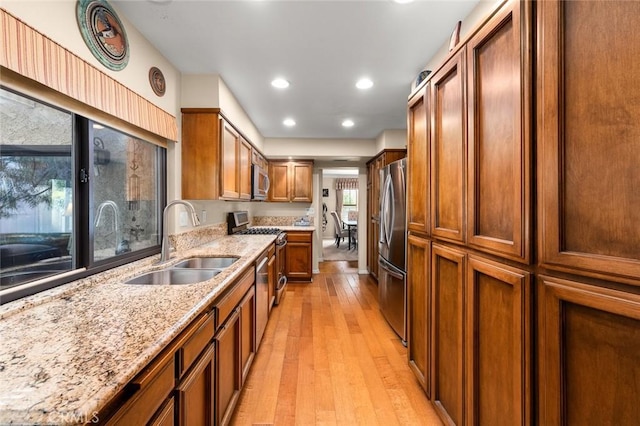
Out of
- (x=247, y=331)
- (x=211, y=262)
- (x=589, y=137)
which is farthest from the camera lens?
(x=211, y=262)

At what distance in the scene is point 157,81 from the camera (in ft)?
6.97

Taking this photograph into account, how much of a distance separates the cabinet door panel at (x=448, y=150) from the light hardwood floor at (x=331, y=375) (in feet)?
3.88

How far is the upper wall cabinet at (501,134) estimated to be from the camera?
96 centimetres

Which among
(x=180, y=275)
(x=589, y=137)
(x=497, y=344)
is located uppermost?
(x=589, y=137)

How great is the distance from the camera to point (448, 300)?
155 cm

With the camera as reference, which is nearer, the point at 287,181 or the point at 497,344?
the point at 497,344

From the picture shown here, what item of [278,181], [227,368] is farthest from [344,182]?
[227,368]

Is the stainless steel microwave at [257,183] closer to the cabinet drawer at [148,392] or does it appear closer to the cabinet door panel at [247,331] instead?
the cabinet door panel at [247,331]

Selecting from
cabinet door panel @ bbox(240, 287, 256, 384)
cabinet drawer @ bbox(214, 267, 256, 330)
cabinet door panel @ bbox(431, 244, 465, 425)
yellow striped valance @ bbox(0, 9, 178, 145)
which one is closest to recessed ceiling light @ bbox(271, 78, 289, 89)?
yellow striped valance @ bbox(0, 9, 178, 145)

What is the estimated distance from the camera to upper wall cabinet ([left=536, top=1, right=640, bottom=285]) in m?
0.71

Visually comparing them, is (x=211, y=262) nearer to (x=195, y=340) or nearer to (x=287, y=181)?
(x=195, y=340)

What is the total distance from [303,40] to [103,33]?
1.21m

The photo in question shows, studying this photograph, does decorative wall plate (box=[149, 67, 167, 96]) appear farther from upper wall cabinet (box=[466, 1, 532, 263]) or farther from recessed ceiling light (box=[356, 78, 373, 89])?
upper wall cabinet (box=[466, 1, 532, 263])

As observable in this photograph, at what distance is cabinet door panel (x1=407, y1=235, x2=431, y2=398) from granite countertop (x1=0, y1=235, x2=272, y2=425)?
4.05 feet
